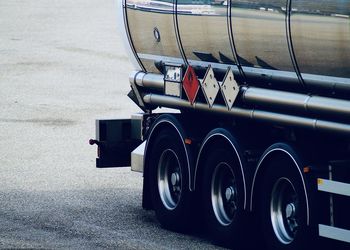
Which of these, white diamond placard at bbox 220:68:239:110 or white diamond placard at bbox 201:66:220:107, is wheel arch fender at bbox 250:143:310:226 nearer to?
white diamond placard at bbox 220:68:239:110

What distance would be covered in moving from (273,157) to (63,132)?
1020 cm

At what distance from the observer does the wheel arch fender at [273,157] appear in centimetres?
973

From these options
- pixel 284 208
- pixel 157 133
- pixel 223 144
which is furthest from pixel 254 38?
pixel 157 133

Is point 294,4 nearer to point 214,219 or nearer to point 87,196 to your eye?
point 214,219

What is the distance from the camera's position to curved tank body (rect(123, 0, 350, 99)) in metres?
9.33

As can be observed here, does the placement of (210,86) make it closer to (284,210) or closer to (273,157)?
(273,157)

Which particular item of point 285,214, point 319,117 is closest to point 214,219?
point 285,214

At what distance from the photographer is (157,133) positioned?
1267 centimetres

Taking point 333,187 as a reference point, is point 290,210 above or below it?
below

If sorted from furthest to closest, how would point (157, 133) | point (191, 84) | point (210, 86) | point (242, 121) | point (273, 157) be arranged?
1. point (157, 133)
2. point (191, 84)
3. point (210, 86)
4. point (242, 121)
5. point (273, 157)

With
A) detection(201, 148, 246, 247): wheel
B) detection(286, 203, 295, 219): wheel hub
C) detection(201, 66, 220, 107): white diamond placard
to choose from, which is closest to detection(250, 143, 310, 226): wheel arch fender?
detection(201, 148, 246, 247): wheel

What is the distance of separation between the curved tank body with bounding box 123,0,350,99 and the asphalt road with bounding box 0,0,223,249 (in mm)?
1816

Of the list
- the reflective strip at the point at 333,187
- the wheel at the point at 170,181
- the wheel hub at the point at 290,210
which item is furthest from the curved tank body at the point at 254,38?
the wheel hub at the point at 290,210

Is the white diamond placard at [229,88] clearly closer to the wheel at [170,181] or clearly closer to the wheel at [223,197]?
the wheel at [223,197]
